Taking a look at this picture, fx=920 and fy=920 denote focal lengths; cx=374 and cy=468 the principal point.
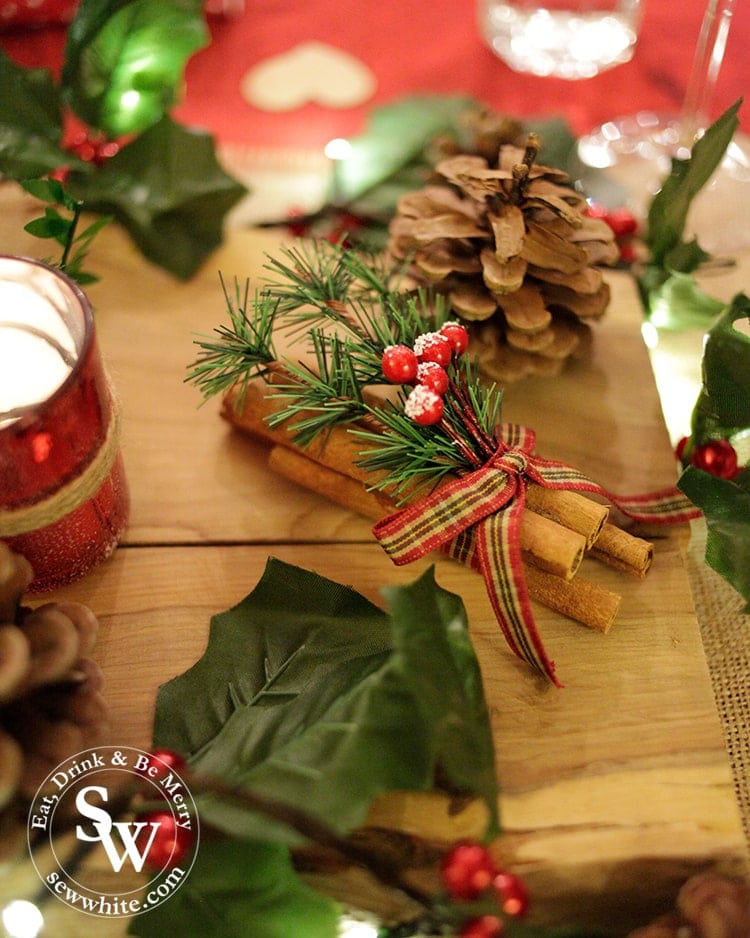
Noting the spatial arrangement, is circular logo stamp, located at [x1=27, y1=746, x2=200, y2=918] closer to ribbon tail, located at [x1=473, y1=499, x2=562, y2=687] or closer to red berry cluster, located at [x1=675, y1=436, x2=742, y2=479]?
ribbon tail, located at [x1=473, y1=499, x2=562, y2=687]

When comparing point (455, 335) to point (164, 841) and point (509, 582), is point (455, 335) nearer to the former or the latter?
point (509, 582)

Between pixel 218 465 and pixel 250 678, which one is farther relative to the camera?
pixel 218 465

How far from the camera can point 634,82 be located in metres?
1.17

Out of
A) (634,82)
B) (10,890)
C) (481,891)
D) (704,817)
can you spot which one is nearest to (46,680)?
(10,890)

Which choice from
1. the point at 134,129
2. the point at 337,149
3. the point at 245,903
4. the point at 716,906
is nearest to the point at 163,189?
the point at 134,129

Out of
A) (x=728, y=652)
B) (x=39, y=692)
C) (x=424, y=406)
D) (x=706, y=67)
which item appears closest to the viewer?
(x=39, y=692)

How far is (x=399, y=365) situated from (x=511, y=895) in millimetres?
328

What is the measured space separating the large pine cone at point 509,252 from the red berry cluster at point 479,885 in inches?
14.3

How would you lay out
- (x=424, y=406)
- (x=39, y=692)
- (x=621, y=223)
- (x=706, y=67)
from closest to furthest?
(x=39, y=692), (x=424, y=406), (x=621, y=223), (x=706, y=67)

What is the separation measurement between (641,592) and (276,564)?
0.26 m

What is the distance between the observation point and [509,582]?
572 millimetres

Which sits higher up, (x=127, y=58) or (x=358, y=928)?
(x=127, y=58)

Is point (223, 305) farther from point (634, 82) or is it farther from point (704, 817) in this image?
point (634, 82)

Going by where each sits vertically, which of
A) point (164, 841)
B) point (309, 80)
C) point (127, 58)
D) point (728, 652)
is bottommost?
point (728, 652)
